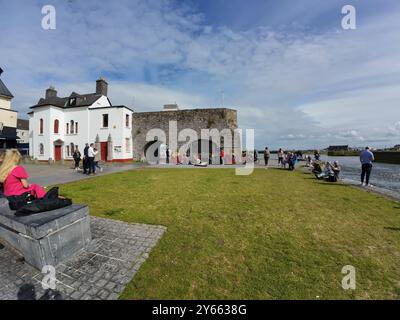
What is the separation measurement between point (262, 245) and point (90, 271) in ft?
10.7

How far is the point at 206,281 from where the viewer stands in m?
3.03

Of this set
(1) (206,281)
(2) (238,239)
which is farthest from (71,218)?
(2) (238,239)

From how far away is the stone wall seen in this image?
25.6m

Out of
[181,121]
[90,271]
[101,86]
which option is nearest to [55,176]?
[90,271]

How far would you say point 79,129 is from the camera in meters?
26.3

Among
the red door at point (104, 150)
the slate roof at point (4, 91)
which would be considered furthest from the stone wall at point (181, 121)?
Answer: the slate roof at point (4, 91)

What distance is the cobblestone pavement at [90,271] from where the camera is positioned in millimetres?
2754

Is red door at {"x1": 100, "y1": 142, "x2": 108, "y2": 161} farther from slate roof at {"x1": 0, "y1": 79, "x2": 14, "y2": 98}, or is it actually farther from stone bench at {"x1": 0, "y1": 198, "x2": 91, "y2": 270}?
stone bench at {"x1": 0, "y1": 198, "x2": 91, "y2": 270}

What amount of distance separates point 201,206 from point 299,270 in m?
3.65

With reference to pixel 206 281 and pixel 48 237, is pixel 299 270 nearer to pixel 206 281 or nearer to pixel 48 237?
pixel 206 281

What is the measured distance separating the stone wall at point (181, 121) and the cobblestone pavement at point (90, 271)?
70.4ft

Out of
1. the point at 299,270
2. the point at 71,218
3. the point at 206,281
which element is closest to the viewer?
the point at 206,281
